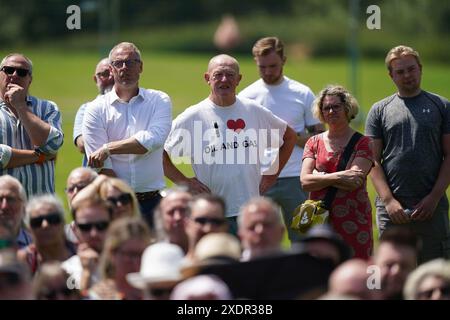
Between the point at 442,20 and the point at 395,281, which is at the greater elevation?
the point at 442,20

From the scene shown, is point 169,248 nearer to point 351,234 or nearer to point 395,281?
point 395,281

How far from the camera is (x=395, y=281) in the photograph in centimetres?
668

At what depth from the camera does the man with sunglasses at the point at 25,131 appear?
935 centimetres

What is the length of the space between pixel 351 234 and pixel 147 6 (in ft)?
121

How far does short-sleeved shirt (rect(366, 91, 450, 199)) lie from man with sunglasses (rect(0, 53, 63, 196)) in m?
2.65

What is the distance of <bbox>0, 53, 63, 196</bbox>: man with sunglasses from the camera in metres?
9.35

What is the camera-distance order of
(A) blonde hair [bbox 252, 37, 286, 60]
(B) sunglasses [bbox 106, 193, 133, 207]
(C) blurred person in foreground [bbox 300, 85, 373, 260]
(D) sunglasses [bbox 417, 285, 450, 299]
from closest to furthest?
(D) sunglasses [bbox 417, 285, 450, 299]
(B) sunglasses [bbox 106, 193, 133, 207]
(C) blurred person in foreground [bbox 300, 85, 373, 260]
(A) blonde hair [bbox 252, 37, 286, 60]

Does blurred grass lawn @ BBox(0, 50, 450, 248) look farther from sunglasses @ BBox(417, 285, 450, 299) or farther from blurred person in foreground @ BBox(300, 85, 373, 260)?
sunglasses @ BBox(417, 285, 450, 299)

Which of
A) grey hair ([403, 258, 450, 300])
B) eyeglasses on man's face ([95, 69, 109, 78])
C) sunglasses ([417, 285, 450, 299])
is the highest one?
eyeglasses on man's face ([95, 69, 109, 78])

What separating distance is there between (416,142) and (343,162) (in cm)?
71

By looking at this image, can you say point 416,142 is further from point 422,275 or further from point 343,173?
point 422,275

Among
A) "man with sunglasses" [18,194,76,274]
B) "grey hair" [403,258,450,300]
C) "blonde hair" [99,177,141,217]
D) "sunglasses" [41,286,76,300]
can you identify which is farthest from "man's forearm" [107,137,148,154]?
"grey hair" [403,258,450,300]
